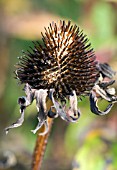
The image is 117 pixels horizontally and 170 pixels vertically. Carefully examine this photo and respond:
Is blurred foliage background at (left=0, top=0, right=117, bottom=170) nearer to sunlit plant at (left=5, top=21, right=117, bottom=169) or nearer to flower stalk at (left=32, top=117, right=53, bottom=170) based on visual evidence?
flower stalk at (left=32, top=117, right=53, bottom=170)

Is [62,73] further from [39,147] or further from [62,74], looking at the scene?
[39,147]

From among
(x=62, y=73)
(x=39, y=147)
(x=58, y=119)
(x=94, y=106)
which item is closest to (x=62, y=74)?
(x=62, y=73)

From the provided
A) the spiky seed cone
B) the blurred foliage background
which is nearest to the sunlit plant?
the spiky seed cone

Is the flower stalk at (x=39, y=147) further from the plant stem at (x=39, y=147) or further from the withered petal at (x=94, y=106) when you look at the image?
the withered petal at (x=94, y=106)

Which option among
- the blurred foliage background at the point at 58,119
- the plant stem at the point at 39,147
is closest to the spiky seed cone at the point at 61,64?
the plant stem at the point at 39,147

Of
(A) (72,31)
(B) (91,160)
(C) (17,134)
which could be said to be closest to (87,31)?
(C) (17,134)
